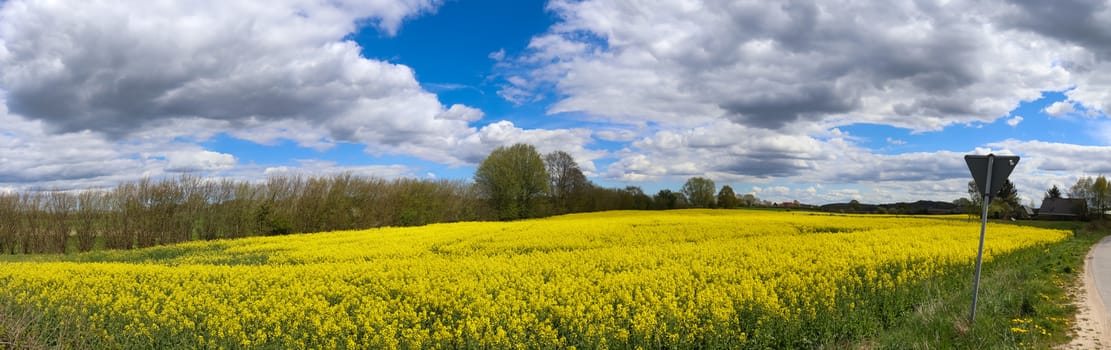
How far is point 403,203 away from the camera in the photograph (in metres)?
41.7

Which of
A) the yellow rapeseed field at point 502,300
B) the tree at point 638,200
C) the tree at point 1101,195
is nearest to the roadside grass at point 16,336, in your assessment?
the yellow rapeseed field at point 502,300

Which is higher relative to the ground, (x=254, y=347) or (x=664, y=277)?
(x=664, y=277)

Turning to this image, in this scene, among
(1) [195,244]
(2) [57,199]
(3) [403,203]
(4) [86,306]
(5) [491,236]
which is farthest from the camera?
(3) [403,203]

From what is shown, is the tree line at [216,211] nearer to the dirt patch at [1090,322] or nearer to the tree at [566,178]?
the tree at [566,178]

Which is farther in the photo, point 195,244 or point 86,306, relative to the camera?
point 195,244

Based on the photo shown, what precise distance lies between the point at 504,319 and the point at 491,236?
1499 centimetres

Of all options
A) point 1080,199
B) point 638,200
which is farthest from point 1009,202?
point 638,200

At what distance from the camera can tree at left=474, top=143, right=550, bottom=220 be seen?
176ft

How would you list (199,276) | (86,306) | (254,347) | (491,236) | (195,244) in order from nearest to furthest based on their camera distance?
(254,347) < (86,306) < (199,276) < (491,236) < (195,244)

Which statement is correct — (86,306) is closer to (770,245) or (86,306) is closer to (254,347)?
(254,347)

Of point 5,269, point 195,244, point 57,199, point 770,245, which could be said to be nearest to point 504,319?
point 770,245

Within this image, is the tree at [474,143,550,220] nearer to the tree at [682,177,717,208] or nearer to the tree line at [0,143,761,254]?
the tree line at [0,143,761,254]

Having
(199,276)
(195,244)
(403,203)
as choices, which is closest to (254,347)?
(199,276)

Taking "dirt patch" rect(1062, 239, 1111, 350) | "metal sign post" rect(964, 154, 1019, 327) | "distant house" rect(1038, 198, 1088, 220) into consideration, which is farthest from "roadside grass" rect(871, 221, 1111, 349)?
"distant house" rect(1038, 198, 1088, 220)
